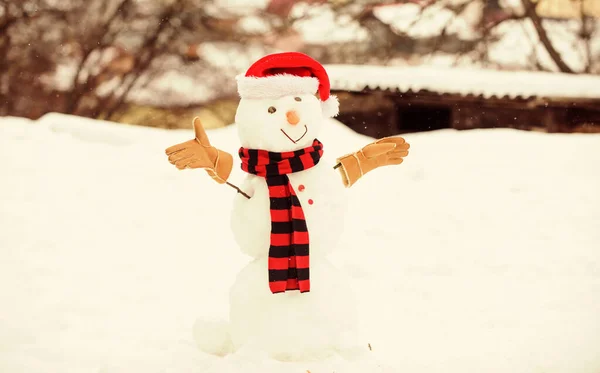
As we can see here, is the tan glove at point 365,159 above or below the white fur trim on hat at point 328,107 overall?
below

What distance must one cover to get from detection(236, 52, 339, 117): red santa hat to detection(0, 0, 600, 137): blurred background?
397cm

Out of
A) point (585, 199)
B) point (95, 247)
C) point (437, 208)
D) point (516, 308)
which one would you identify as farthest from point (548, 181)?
point (95, 247)

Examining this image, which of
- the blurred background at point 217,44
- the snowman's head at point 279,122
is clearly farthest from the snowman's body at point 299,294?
the blurred background at point 217,44

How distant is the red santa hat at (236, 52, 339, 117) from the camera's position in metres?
1.49

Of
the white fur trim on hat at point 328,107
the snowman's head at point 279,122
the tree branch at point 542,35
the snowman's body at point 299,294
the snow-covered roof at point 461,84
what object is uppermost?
the tree branch at point 542,35

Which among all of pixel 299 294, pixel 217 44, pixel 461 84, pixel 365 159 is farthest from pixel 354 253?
pixel 217 44

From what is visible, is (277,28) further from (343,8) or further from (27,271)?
(27,271)

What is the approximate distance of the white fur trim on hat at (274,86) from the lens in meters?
1.49

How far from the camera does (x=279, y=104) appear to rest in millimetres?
1498

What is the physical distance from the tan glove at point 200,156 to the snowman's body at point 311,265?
0.08 metres

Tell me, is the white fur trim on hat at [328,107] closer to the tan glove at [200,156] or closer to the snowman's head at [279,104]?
the snowman's head at [279,104]

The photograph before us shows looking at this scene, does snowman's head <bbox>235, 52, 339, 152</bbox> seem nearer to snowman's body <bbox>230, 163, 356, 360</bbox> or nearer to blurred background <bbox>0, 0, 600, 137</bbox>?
snowman's body <bbox>230, 163, 356, 360</bbox>

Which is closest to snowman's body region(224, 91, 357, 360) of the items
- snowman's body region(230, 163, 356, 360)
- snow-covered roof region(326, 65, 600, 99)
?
snowman's body region(230, 163, 356, 360)

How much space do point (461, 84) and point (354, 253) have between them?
228 cm
